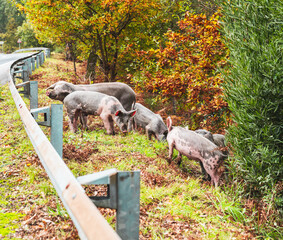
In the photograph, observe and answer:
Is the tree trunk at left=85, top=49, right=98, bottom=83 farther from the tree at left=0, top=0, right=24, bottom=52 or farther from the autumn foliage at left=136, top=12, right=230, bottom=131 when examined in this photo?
the tree at left=0, top=0, right=24, bottom=52

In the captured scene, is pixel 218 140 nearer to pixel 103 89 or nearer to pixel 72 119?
pixel 72 119

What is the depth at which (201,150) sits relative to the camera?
7320 mm

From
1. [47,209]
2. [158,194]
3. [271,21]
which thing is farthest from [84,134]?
[271,21]

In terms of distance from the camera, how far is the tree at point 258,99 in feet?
18.0

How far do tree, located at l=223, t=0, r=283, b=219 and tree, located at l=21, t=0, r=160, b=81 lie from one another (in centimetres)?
967

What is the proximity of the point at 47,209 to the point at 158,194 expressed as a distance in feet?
6.58

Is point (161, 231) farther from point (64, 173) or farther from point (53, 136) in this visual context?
point (64, 173)

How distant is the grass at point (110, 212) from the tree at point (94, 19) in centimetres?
901

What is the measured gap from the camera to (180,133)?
784cm

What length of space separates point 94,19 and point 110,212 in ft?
41.3

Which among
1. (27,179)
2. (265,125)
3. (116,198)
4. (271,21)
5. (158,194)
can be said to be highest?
(271,21)

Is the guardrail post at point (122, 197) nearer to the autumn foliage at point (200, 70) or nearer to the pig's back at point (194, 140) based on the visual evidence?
the pig's back at point (194, 140)

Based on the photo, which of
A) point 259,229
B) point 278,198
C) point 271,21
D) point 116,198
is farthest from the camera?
point 271,21

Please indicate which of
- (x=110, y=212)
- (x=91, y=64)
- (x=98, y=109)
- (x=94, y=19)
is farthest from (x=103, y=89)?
(x=91, y=64)
